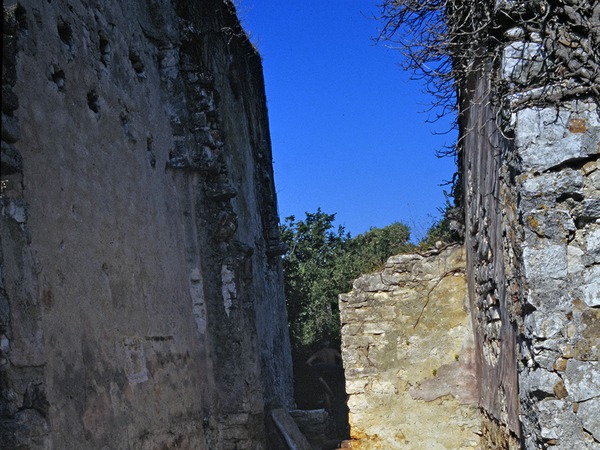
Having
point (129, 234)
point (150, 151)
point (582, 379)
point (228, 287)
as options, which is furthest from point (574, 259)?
point (228, 287)

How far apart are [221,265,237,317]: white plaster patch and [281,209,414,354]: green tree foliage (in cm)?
1009

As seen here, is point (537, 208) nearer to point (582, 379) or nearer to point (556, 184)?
point (556, 184)

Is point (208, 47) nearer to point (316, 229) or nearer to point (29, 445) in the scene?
point (29, 445)

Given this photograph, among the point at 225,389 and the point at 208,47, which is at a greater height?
the point at 208,47

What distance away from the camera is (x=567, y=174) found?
490cm

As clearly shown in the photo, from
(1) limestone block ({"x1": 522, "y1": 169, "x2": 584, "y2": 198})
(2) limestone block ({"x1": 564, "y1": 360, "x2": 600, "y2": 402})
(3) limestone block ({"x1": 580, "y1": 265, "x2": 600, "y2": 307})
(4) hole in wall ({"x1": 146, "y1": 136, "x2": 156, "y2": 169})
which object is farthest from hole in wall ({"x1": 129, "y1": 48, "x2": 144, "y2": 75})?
(2) limestone block ({"x1": 564, "y1": 360, "x2": 600, "y2": 402})

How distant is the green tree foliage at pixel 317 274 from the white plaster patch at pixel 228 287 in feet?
33.1

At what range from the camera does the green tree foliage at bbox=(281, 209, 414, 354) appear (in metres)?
22.4

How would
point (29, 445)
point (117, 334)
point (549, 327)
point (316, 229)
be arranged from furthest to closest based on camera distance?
point (316, 229), point (117, 334), point (29, 445), point (549, 327)

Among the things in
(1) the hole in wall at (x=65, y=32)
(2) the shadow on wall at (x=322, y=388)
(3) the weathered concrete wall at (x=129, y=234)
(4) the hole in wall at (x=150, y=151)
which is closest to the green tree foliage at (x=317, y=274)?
(2) the shadow on wall at (x=322, y=388)

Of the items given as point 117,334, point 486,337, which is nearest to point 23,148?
point 117,334

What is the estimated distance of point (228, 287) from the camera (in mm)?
10188

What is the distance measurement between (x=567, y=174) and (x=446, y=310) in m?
4.21

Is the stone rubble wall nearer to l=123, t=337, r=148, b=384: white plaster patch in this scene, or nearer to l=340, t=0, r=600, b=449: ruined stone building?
l=340, t=0, r=600, b=449: ruined stone building
